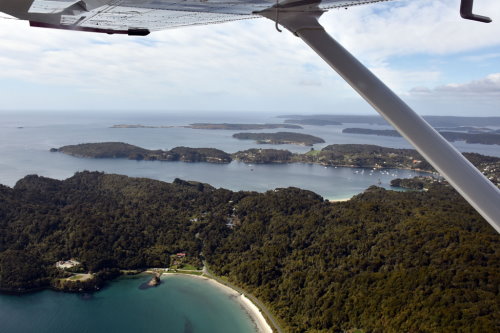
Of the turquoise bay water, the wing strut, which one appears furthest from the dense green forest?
the wing strut

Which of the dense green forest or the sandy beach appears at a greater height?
the dense green forest

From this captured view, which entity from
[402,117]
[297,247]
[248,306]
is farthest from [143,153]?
[402,117]

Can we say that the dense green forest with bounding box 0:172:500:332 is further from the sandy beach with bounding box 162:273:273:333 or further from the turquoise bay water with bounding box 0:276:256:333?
the turquoise bay water with bounding box 0:276:256:333

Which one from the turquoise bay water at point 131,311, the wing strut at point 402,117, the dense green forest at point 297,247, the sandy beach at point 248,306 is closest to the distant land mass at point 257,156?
the dense green forest at point 297,247

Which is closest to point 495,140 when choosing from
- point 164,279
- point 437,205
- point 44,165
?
point 437,205

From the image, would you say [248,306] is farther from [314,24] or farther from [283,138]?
[283,138]

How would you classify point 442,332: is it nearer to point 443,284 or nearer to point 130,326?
point 443,284

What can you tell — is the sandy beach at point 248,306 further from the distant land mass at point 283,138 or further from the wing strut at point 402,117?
the distant land mass at point 283,138
